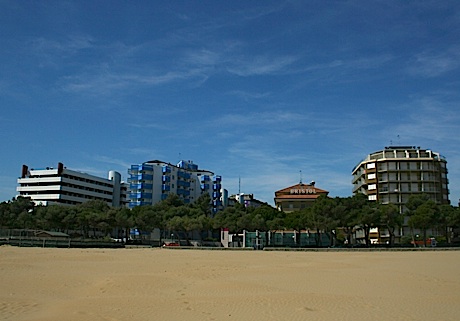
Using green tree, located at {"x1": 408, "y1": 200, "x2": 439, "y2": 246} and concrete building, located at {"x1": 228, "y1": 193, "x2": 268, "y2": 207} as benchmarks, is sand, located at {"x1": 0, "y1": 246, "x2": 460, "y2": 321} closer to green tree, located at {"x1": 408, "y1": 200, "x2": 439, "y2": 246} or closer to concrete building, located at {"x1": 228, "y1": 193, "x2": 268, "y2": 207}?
green tree, located at {"x1": 408, "y1": 200, "x2": 439, "y2": 246}

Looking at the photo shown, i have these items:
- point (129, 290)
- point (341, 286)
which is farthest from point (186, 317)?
point (341, 286)

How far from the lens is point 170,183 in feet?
442

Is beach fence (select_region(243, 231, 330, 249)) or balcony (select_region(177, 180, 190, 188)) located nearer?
beach fence (select_region(243, 231, 330, 249))

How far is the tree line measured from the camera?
7422 cm

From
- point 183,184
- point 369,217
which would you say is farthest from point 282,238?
point 183,184

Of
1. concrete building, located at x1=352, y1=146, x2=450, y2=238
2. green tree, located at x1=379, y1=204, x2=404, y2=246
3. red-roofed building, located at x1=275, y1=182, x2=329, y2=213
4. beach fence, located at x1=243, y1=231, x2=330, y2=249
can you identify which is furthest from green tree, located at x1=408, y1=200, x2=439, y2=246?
red-roofed building, located at x1=275, y1=182, x2=329, y2=213

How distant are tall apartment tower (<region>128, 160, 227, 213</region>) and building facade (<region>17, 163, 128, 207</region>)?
1204cm

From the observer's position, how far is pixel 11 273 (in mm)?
25281

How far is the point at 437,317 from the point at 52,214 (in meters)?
85.0

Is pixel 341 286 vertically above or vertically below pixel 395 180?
below

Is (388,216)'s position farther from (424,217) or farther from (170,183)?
(170,183)

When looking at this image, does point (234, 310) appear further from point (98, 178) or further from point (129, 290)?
point (98, 178)

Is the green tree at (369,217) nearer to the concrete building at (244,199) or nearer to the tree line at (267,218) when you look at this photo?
the tree line at (267,218)

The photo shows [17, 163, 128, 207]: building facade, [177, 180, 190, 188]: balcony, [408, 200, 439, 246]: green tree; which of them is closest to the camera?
[408, 200, 439, 246]: green tree
